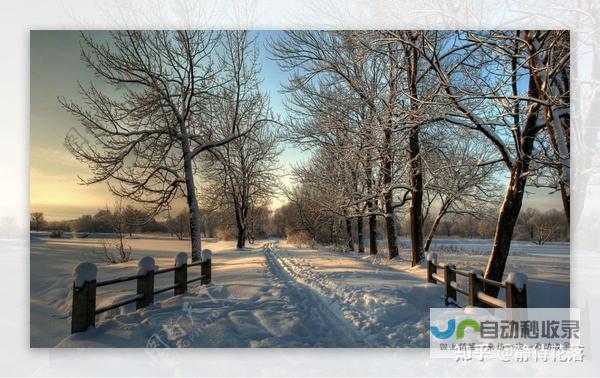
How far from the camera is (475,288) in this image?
4305 millimetres

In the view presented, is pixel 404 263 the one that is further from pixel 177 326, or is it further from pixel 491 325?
pixel 177 326

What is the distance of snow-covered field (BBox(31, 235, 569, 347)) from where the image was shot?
4.12 meters

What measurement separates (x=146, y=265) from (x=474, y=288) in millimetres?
3697

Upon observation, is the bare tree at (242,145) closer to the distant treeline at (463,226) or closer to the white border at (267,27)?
the white border at (267,27)

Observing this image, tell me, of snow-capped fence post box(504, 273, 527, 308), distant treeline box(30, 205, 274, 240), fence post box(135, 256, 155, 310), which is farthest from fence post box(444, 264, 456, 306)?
fence post box(135, 256, 155, 310)

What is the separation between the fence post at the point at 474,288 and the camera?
14.1ft

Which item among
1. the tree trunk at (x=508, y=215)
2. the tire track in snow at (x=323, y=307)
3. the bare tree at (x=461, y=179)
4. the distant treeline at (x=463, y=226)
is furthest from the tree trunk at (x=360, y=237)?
the tree trunk at (x=508, y=215)

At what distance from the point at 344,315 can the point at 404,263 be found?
2.95 metres

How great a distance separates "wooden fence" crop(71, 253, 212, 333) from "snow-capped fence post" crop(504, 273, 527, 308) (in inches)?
135

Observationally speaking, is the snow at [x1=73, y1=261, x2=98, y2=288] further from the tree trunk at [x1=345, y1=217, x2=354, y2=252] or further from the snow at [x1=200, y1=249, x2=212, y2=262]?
the tree trunk at [x1=345, y1=217, x2=354, y2=252]

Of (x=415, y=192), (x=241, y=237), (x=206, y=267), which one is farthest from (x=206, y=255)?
(x=415, y=192)

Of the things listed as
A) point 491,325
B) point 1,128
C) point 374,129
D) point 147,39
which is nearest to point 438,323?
point 491,325

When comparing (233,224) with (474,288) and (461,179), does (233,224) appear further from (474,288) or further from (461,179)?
(461,179)

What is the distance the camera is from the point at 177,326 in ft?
14.0
